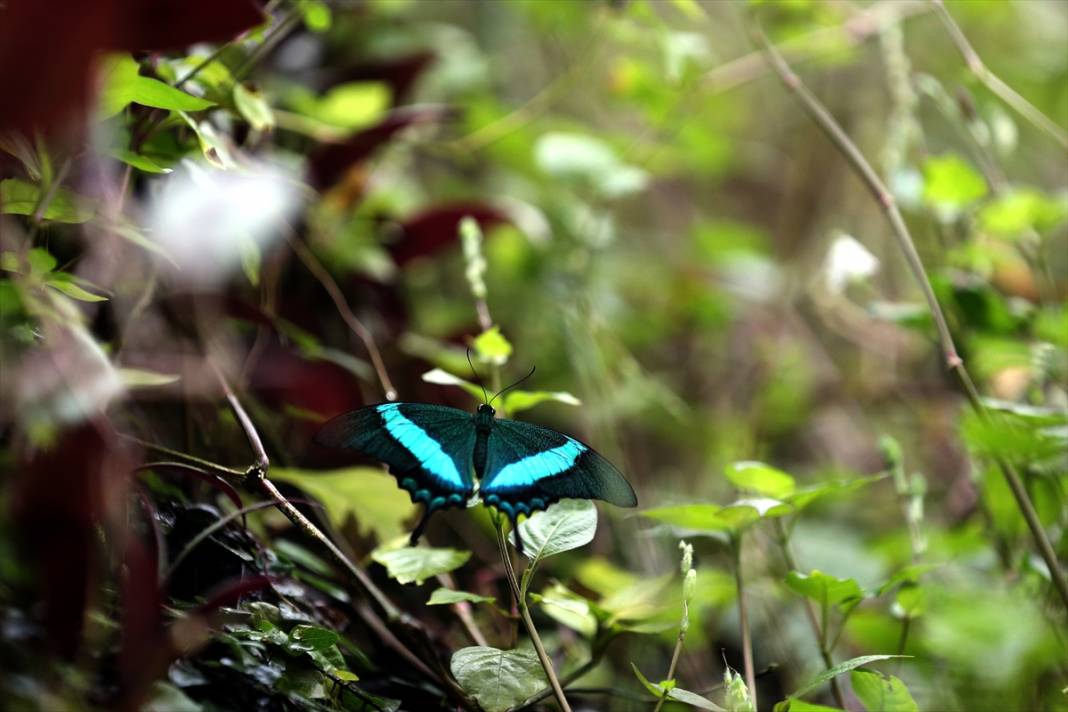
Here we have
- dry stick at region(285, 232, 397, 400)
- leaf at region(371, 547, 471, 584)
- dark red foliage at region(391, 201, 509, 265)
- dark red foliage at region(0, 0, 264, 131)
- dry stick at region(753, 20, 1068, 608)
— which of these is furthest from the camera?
dark red foliage at region(391, 201, 509, 265)

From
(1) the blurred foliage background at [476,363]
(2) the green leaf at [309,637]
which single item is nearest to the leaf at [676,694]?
(1) the blurred foliage background at [476,363]

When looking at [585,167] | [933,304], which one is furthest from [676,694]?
[585,167]

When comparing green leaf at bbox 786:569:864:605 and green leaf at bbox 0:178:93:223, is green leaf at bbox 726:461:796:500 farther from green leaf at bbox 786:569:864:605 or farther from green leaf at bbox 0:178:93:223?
green leaf at bbox 0:178:93:223

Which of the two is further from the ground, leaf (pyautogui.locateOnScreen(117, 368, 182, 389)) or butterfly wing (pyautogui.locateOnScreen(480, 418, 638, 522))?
leaf (pyautogui.locateOnScreen(117, 368, 182, 389))

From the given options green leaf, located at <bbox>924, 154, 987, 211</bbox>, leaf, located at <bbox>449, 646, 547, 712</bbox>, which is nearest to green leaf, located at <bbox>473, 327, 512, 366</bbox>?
leaf, located at <bbox>449, 646, 547, 712</bbox>

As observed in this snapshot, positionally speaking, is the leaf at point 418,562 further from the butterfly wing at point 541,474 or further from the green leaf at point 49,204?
the green leaf at point 49,204

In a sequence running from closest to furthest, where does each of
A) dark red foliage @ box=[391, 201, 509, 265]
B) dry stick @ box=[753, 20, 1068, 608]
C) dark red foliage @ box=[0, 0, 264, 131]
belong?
dark red foliage @ box=[0, 0, 264, 131] < dry stick @ box=[753, 20, 1068, 608] < dark red foliage @ box=[391, 201, 509, 265]

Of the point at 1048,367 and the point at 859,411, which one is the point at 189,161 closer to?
the point at 1048,367
